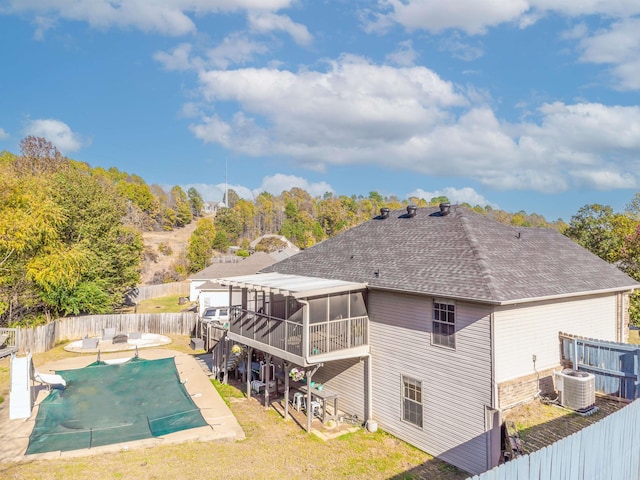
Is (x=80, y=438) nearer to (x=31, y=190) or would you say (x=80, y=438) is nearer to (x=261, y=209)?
(x=31, y=190)

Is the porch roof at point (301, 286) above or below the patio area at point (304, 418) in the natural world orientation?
above

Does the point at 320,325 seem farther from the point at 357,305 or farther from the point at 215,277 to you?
the point at 215,277

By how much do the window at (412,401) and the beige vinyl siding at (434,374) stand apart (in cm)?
15

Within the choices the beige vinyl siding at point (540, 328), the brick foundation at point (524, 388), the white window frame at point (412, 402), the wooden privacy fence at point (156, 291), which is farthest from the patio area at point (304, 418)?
the wooden privacy fence at point (156, 291)

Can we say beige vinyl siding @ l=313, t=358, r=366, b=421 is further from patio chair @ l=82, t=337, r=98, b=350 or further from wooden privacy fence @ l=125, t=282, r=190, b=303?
wooden privacy fence @ l=125, t=282, r=190, b=303

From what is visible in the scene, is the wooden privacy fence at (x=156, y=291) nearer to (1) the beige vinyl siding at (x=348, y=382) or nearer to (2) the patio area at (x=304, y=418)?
(2) the patio area at (x=304, y=418)

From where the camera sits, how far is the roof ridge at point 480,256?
10203 mm

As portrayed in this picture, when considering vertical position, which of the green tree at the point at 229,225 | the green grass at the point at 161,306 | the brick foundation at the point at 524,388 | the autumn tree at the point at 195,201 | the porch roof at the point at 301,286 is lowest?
the green grass at the point at 161,306

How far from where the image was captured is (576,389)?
11094mm

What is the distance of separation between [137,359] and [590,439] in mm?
19712

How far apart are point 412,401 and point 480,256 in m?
4.77

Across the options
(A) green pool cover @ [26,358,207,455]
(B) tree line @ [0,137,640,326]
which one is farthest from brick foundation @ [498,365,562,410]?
(B) tree line @ [0,137,640,326]

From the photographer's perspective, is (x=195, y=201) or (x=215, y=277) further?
(x=195, y=201)

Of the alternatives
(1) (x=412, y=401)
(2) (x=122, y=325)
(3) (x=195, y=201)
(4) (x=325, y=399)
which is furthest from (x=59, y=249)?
(3) (x=195, y=201)
